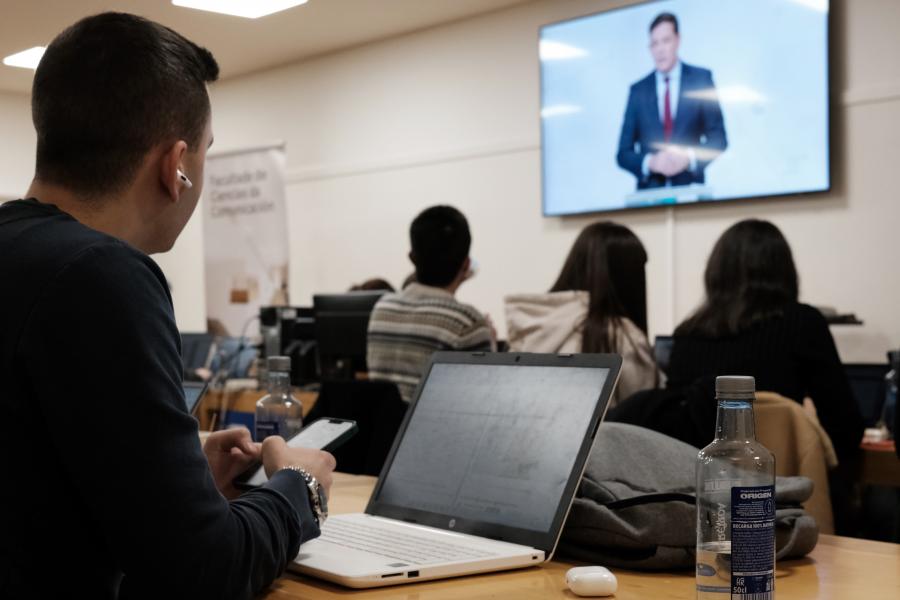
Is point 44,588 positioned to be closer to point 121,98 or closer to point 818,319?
point 121,98

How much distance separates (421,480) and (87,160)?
650 mm

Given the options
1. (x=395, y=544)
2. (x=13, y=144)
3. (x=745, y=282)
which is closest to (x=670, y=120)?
(x=745, y=282)

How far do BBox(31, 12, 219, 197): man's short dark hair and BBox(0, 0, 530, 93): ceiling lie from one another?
4.79 metres

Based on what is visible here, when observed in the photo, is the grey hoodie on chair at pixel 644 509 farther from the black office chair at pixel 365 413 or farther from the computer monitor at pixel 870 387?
the computer monitor at pixel 870 387

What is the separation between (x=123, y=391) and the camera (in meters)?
0.98

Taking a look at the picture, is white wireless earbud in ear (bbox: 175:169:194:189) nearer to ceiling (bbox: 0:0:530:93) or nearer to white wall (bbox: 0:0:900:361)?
Result: white wall (bbox: 0:0:900:361)

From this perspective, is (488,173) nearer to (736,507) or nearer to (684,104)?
(684,104)

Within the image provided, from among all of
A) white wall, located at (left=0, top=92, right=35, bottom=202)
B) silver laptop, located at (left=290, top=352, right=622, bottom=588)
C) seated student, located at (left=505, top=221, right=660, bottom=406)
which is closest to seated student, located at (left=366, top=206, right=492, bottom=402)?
seated student, located at (left=505, top=221, right=660, bottom=406)

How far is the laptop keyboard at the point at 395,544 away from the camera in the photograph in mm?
1257

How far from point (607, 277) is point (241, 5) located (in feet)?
10.1

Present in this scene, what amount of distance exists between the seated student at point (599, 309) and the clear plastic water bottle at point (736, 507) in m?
2.16

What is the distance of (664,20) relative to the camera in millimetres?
5285

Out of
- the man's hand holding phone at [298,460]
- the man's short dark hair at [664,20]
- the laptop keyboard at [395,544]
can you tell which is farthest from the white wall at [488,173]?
the man's hand holding phone at [298,460]

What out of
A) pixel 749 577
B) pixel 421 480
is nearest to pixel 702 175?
pixel 421 480
